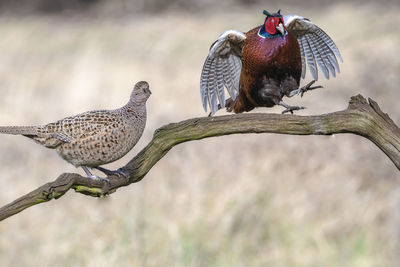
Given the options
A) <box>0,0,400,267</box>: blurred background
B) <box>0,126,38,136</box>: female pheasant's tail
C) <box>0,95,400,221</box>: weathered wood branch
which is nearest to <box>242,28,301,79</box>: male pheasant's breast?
<box>0,95,400,221</box>: weathered wood branch

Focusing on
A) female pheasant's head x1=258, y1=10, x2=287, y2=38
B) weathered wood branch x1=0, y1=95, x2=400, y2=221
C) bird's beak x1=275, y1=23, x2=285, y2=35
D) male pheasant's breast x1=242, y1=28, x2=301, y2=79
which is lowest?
weathered wood branch x1=0, y1=95, x2=400, y2=221

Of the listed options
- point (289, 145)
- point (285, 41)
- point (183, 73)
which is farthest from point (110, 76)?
point (285, 41)

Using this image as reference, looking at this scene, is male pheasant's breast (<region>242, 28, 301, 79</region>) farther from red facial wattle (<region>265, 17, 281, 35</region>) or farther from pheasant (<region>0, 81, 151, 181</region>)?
pheasant (<region>0, 81, 151, 181</region>)

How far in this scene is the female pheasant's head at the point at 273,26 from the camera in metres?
4.25

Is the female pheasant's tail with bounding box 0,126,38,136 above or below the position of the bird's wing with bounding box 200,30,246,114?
below

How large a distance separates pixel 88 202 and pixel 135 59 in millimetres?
4989

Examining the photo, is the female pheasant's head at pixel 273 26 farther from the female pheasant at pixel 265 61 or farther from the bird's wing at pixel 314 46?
the bird's wing at pixel 314 46

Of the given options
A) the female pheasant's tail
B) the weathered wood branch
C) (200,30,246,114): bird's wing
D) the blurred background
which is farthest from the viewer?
the blurred background

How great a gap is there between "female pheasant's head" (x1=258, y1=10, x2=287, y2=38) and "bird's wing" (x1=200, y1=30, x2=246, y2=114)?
18cm

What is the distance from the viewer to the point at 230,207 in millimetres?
7855

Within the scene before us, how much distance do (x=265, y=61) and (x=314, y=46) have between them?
46 centimetres

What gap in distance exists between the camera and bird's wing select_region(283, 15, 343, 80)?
4566 mm

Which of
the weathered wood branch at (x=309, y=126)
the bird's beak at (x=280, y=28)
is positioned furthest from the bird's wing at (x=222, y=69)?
the weathered wood branch at (x=309, y=126)

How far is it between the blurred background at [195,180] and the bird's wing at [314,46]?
7.85 feet
